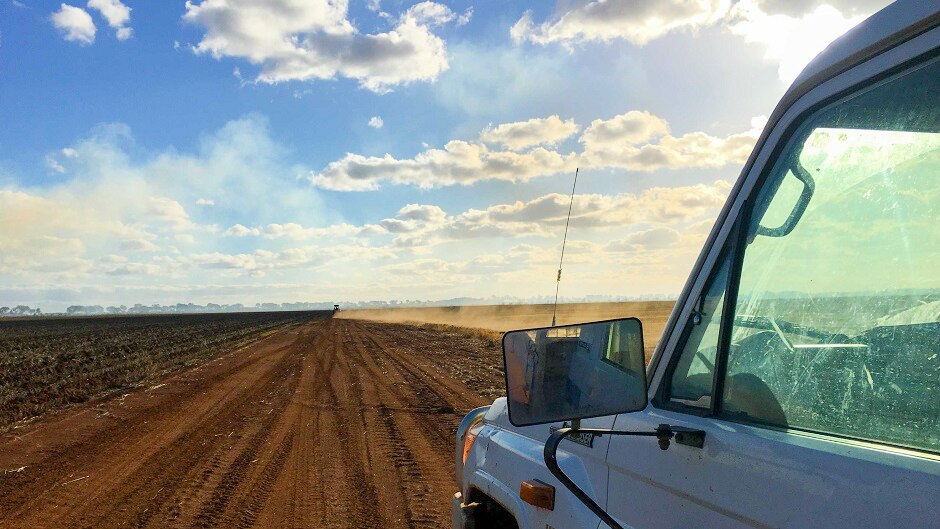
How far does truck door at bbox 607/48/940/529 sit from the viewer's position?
1.28m

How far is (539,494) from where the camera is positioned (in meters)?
2.39

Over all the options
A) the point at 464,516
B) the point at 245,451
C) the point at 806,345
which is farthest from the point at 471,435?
the point at 245,451

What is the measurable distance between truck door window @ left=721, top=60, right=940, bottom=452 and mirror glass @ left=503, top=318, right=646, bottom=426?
26 cm

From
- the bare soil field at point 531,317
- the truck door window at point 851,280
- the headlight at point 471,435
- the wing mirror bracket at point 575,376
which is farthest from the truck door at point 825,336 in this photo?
the bare soil field at point 531,317

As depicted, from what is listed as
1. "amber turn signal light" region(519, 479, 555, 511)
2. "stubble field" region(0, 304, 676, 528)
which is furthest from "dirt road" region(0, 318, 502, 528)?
"amber turn signal light" region(519, 479, 555, 511)

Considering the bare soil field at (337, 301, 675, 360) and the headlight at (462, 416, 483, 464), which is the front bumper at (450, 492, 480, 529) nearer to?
the headlight at (462, 416, 483, 464)

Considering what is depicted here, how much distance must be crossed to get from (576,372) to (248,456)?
23.6ft

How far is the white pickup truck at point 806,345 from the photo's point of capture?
130 cm

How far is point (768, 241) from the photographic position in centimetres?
164

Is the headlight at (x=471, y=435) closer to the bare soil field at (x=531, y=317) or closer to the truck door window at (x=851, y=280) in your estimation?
the truck door window at (x=851, y=280)

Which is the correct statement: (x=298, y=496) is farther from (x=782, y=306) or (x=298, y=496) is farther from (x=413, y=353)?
(x=413, y=353)

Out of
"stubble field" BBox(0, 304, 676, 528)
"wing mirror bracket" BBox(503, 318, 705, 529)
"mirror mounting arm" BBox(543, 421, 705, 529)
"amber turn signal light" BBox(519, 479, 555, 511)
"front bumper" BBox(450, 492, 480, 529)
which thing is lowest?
"stubble field" BBox(0, 304, 676, 528)

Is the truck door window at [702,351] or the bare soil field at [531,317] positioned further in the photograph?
the bare soil field at [531,317]

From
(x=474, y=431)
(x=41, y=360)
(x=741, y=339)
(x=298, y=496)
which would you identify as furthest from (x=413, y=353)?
(x=741, y=339)
